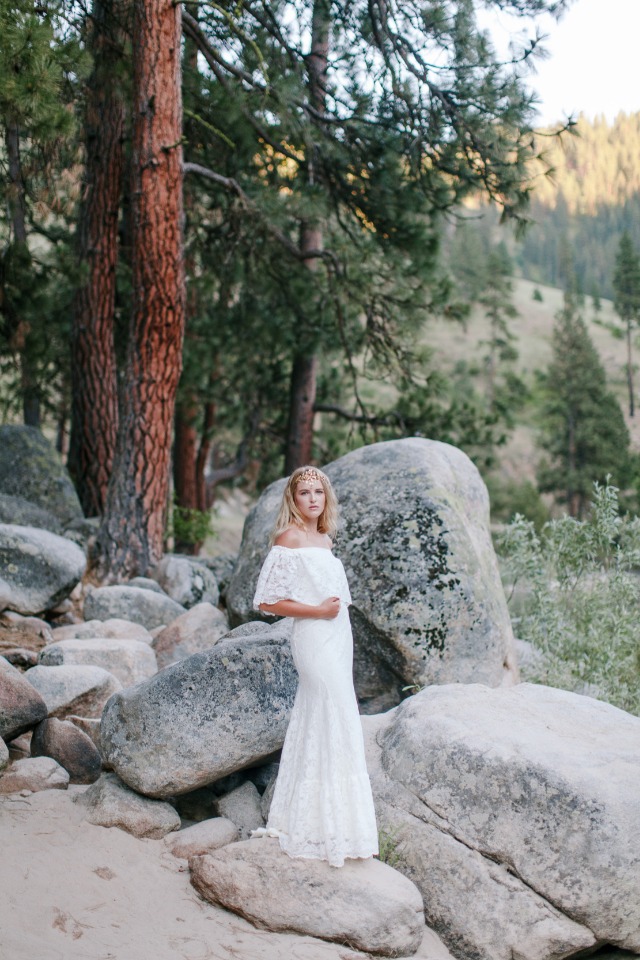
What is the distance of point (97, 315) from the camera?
36.8 feet

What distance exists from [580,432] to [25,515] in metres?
27.6

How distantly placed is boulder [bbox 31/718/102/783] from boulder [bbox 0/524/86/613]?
7.31ft

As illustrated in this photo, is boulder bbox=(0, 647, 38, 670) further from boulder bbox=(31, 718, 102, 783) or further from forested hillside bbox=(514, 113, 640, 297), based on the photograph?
forested hillside bbox=(514, 113, 640, 297)

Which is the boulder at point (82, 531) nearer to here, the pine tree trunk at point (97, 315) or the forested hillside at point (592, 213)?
the pine tree trunk at point (97, 315)

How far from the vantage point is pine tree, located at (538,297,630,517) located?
3253 cm

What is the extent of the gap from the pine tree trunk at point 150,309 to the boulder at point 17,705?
354cm

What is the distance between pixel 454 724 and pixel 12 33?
18.6 ft

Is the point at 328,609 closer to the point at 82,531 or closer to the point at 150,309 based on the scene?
the point at 150,309

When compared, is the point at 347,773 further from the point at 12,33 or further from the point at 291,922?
the point at 12,33

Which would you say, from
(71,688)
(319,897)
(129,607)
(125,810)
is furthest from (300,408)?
(319,897)

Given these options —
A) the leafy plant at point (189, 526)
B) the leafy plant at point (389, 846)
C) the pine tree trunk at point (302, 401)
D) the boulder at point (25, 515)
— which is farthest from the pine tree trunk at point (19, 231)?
the leafy plant at point (389, 846)

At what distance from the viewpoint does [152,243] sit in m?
8.98

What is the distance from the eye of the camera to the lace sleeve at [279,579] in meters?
4.68

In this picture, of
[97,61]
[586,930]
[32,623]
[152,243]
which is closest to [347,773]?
[586,930]
